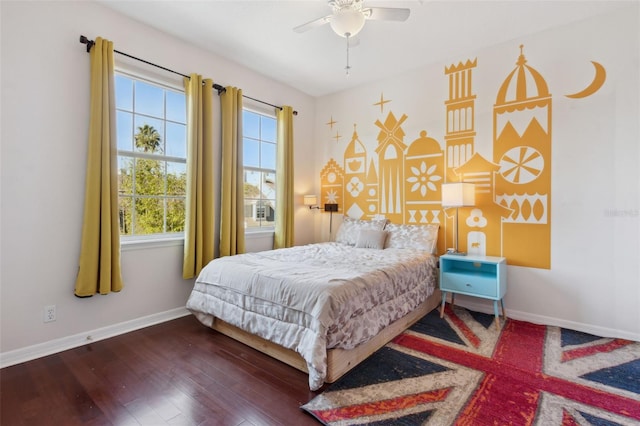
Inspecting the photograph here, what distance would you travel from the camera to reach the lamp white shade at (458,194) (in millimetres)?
3047

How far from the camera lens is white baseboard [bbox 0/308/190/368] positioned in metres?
2.18

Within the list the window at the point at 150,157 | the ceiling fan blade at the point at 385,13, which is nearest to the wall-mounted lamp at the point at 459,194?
the ceiling fan blade at the point at 385,13

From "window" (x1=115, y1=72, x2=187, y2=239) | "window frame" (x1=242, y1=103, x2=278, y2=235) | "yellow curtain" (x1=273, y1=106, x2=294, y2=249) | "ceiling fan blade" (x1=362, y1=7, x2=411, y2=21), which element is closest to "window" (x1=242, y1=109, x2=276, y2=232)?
"window frame" (x1=242, y1=103, x2=278, y2=235)

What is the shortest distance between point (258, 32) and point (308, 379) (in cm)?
312

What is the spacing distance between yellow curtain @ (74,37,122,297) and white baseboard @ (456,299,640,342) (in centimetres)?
357

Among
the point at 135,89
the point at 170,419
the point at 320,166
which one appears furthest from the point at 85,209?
the point at 320,166

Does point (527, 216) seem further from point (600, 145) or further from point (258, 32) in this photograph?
point (258, 32)

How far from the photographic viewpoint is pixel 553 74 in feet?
9.56

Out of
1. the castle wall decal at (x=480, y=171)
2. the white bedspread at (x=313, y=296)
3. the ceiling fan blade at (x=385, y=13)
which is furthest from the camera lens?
the castle wall decal at (x=480, y=171)

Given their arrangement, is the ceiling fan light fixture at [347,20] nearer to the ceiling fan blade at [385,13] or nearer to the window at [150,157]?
the ceiling fan blade at [385,13]

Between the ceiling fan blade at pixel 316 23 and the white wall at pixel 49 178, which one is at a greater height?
the ceiling fan blade at pixel 316 23

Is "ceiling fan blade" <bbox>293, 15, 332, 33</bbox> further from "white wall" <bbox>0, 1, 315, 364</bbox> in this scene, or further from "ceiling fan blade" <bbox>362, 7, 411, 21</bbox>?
"white wall" <bbox>0, 1, 315, 364</bbox>

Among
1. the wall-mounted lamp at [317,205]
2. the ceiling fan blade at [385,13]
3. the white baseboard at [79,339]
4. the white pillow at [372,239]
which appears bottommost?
the white baseboard at [79,339]

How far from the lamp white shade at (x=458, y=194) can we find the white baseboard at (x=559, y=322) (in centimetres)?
115
